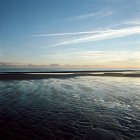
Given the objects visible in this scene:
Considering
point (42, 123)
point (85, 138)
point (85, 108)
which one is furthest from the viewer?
point (85, 108)

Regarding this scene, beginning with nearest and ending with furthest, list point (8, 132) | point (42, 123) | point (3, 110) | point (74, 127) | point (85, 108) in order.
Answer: point (8, 132) < point (74, 127) < point (42, 123) < point (3, 110) < point (85, 108)

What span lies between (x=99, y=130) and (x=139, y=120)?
9.92 feet

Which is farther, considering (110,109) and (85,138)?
(110,109)

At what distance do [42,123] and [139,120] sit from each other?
5608 millimetres

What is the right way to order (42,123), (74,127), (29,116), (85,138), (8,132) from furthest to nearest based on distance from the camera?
1. (29,116)
2. (42,123)
3. (74,127)
4. (8,132)
5. (85,138)

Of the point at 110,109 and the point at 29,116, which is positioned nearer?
the point at 29,116

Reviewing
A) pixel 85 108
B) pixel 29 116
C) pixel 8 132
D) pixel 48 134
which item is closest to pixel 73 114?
pixel 85 108

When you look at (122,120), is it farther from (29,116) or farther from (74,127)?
(29,116)

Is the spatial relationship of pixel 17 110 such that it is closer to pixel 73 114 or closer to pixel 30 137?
pixel 73 114

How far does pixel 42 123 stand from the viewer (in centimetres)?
948

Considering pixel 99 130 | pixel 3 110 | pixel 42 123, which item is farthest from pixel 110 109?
pixel 3 110

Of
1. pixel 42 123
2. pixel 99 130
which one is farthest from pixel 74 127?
pixel 42 123

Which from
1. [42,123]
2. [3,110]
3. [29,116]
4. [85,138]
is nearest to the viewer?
[85,138]

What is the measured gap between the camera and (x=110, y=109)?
499 inches
